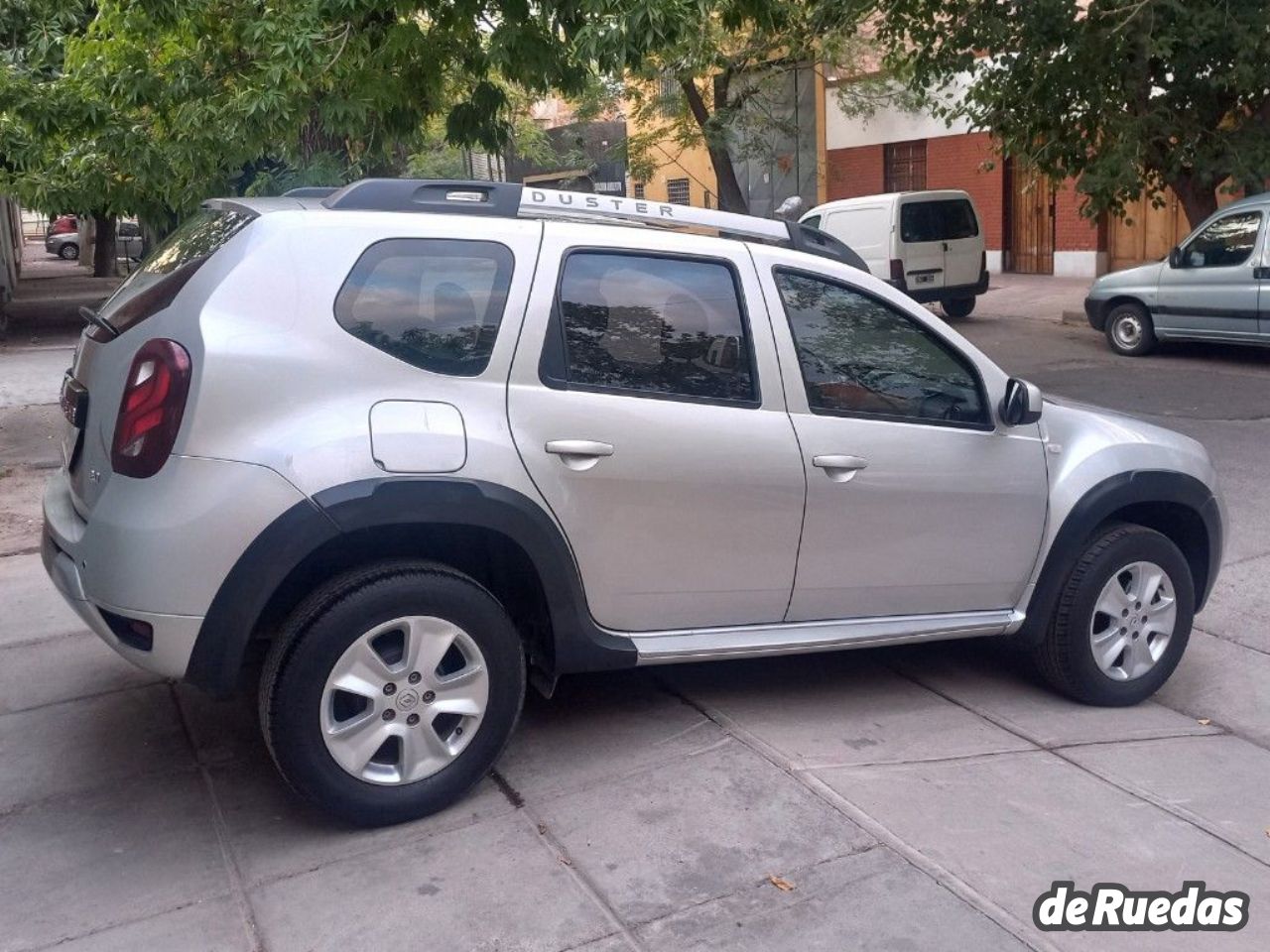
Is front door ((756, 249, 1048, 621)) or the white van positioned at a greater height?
the white van

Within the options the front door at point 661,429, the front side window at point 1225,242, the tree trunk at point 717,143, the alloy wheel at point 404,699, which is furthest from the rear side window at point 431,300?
the tree trunk at point 717,143

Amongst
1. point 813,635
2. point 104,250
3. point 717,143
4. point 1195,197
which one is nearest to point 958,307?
point 1195,197

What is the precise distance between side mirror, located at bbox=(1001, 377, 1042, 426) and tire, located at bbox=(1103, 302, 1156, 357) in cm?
1108

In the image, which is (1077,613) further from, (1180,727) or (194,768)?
(194,768)

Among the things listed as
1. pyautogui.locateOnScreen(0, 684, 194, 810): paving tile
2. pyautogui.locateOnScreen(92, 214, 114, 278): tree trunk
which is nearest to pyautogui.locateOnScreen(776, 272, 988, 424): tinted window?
pyautogui.locateOnScreen(0, 684, 194, 810): paving tile

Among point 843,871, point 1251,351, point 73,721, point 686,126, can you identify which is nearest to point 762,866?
point 843,871

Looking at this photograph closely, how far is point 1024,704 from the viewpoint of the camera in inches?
201

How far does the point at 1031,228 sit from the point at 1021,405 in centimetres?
2264

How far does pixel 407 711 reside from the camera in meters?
3.87

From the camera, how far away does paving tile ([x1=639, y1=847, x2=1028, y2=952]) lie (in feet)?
11.0

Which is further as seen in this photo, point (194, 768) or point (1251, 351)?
point (1251, 351)

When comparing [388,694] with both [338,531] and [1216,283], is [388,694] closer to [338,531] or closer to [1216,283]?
[338,531]

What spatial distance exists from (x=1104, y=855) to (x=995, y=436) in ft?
5.19

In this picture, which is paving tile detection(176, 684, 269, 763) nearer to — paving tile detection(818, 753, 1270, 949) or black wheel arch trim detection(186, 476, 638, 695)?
black wheel arch trim detection(186, 476, 638, 695)
